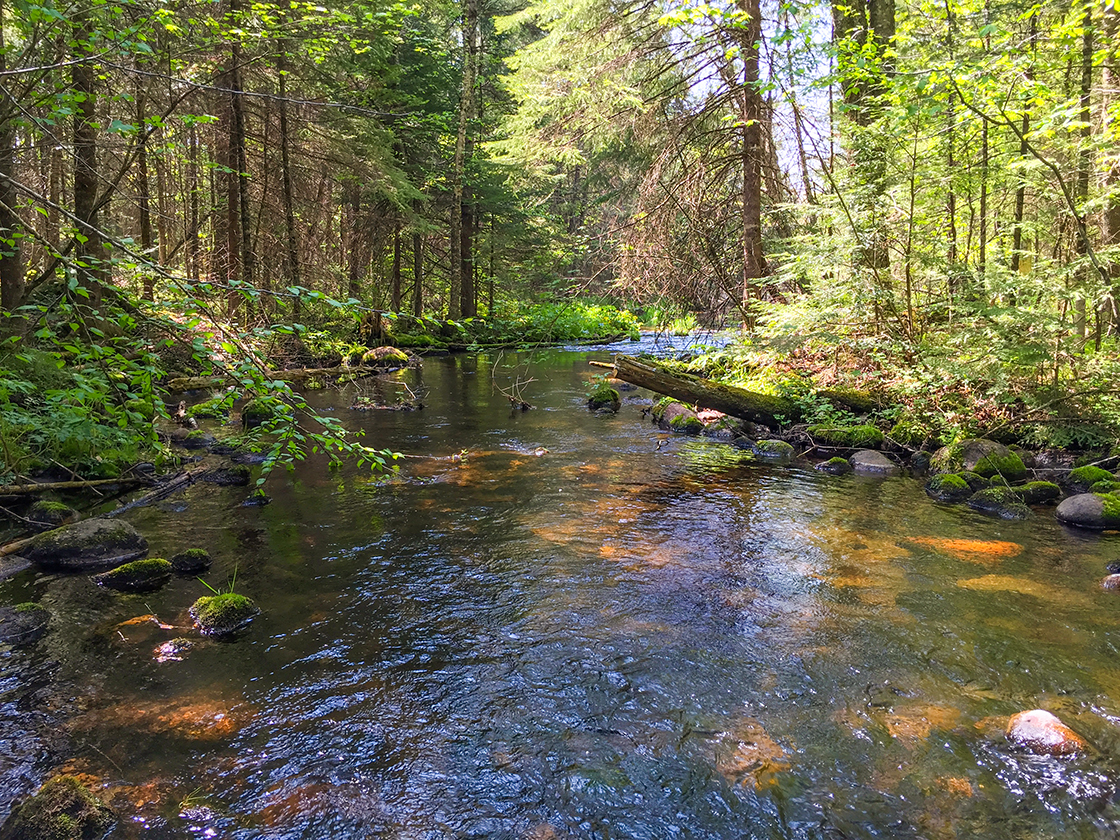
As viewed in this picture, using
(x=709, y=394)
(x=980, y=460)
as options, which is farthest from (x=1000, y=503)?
(x=709, y=394)

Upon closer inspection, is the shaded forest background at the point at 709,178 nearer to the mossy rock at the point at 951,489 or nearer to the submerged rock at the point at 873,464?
the submerged rock at the point at 873,464

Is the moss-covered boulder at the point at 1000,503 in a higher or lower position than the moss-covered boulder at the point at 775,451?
lower

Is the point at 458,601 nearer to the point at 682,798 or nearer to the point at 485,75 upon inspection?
the point at 682,798

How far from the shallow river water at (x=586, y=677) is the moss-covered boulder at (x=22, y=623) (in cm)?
11

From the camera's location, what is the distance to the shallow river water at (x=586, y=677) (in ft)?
10.6

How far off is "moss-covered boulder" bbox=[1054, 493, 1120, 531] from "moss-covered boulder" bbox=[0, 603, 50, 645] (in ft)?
32.7

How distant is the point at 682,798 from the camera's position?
3.32 meters

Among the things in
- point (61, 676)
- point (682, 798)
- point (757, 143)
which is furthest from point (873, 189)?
point (61, 676)

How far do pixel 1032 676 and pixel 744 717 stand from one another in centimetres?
208

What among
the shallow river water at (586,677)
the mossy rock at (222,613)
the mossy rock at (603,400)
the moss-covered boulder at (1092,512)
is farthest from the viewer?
the mossy rock at (603,400)

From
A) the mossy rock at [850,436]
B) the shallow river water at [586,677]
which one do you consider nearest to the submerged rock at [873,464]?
the mossy rock at [850,436]

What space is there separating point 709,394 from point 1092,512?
5361 mm

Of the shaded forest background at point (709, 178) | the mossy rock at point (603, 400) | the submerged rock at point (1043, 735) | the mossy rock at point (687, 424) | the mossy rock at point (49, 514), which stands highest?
the shaded forest background at point (709, 178)

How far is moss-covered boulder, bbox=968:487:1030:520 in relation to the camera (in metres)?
7.53
